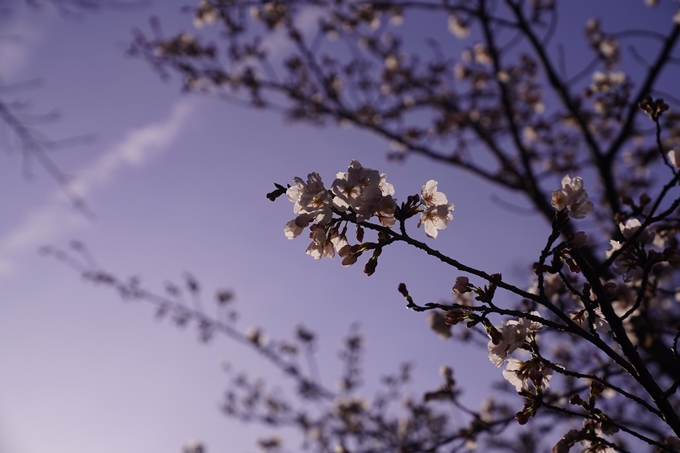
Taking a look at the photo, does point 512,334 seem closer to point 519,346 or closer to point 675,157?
point 519,346

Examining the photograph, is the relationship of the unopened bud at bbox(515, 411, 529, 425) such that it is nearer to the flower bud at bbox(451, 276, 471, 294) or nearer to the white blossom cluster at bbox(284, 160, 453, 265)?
the flower bud at bbox(451, 276, 471, 294)

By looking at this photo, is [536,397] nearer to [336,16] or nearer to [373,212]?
[373,212]

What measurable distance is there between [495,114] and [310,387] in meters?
6.40

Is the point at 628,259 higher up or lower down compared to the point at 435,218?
higher up

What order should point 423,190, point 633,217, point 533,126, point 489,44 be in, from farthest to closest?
point 533,126
point 489,44
point 633,217
point 423,190

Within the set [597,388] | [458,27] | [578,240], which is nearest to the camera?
[578,240]

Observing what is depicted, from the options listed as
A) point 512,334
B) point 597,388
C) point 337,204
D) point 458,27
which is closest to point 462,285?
point 512,334

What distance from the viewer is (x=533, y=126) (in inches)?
373

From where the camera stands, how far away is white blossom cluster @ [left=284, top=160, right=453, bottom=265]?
1.71 meters

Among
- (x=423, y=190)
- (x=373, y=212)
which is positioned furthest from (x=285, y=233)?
(x=423, y=190)

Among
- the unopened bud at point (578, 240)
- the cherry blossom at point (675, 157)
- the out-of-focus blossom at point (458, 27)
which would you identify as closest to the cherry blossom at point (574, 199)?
the unopened bud at point (578, 240)

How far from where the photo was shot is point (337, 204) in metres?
1.76

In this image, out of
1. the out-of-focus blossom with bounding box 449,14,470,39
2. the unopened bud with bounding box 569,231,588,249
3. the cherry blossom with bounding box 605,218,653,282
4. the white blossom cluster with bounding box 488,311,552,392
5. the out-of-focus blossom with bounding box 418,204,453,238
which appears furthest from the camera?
the out-of-focus blossom with bounding box 449,14,470,39

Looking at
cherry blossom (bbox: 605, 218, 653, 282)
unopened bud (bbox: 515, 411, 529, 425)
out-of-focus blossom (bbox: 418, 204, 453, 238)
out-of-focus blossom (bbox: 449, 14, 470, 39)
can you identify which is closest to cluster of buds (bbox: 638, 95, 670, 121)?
cherry blossom (bbox: 605, 218, 653, 282)
